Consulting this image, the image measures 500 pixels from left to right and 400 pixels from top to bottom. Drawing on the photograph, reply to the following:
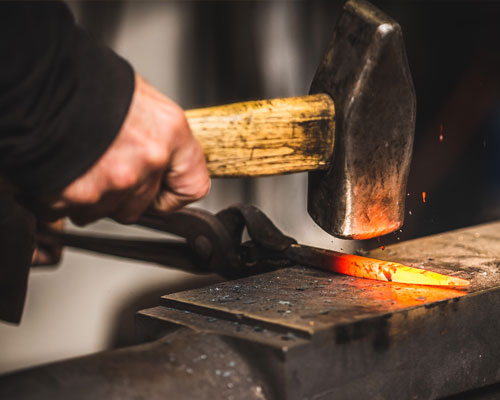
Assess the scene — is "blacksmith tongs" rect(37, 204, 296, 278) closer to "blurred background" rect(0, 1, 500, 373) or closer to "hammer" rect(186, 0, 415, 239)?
"hammer" rect(186, 0, 415, 239)

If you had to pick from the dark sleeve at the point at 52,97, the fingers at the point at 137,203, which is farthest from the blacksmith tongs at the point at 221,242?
the dark sleeve at the point at 52,97

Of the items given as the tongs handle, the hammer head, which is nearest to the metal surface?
the hammer head

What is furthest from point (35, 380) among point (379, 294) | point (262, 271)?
point (262, 271)

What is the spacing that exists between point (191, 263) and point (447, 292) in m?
0.66

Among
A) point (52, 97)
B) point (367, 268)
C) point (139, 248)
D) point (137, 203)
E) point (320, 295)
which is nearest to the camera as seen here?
point (52, 97)

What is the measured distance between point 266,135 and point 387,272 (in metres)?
0.32

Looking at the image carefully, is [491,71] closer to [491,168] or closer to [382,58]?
[491,168]

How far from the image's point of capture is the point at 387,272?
3.67 ft

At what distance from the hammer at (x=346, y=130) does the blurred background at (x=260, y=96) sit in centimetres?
124

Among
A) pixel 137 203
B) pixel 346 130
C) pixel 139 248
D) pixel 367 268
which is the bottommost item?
pixel 139 248

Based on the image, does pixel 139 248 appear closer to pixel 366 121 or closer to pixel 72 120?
pixel 366 121

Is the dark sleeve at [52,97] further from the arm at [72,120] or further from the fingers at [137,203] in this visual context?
the fingers at [137,203]

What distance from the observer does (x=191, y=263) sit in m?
1.50

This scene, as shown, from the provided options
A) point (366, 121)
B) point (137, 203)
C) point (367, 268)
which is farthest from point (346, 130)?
point (137, 203)
